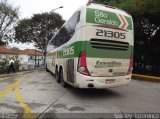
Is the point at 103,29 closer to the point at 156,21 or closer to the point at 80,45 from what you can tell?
the point at 80,45

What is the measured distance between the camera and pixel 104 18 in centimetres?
930

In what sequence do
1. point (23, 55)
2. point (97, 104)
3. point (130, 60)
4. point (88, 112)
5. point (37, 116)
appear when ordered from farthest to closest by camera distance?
point (23, 55)
point (130, 60)
point (97, 104)
point (88, 112)
point (37, 116)

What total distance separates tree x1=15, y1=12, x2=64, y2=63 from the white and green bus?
1452 inches

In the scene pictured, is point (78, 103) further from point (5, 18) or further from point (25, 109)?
point (5, 18)

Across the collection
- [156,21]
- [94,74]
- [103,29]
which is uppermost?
[156,21]

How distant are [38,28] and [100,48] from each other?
1539 inches

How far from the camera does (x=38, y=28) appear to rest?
46.8 meters

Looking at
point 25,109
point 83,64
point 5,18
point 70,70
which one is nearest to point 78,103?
point 83,64

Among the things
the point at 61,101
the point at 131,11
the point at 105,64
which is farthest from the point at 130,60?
the point at 131,11

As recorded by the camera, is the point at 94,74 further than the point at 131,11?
No

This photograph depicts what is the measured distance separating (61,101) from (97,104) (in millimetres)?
1336

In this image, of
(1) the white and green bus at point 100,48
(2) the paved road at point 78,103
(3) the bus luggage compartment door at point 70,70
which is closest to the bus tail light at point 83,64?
(1) the white and green bus at point 100,48

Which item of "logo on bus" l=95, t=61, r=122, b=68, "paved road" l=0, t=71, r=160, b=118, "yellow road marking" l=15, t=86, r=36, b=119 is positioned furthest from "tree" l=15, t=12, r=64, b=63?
"yellow road marking" l=15, t=86, r=36, b=119

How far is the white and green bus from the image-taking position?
8.92 meters
